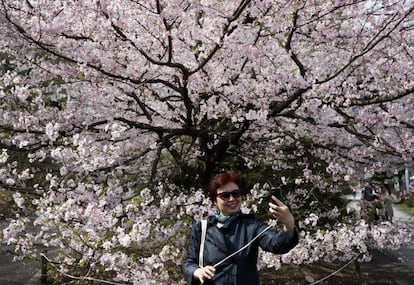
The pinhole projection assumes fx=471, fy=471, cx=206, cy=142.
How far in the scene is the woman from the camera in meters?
2.39

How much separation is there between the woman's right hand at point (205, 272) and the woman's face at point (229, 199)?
33 cm

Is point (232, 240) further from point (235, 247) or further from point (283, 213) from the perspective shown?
point (283, 213)

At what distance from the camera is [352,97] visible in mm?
6199

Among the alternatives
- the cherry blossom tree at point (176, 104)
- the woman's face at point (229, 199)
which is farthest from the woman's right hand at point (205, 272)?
the cherry blossom tree at point (176, 104)

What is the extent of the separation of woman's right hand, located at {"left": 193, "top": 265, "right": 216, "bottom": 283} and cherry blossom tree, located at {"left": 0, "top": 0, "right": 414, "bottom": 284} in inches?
90.3

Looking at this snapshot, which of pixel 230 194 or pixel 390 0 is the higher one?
pixel 390 0

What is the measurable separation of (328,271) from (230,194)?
7.05m

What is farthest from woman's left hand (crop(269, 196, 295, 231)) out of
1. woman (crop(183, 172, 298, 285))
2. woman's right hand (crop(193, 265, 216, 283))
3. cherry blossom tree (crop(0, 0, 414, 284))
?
cherry blossom tree (crop(0, 0, 414, 284))

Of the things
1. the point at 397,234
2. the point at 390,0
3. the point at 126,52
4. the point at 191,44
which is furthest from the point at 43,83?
the point at 397,234

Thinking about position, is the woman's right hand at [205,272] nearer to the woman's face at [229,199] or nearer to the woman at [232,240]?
the woman at [232,240]

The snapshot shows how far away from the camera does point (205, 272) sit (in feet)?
7.89

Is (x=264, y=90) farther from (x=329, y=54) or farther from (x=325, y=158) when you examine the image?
(x=325, y=158)

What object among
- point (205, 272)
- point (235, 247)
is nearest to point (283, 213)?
point (235, 247)

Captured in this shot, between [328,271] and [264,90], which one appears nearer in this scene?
[264,90]
